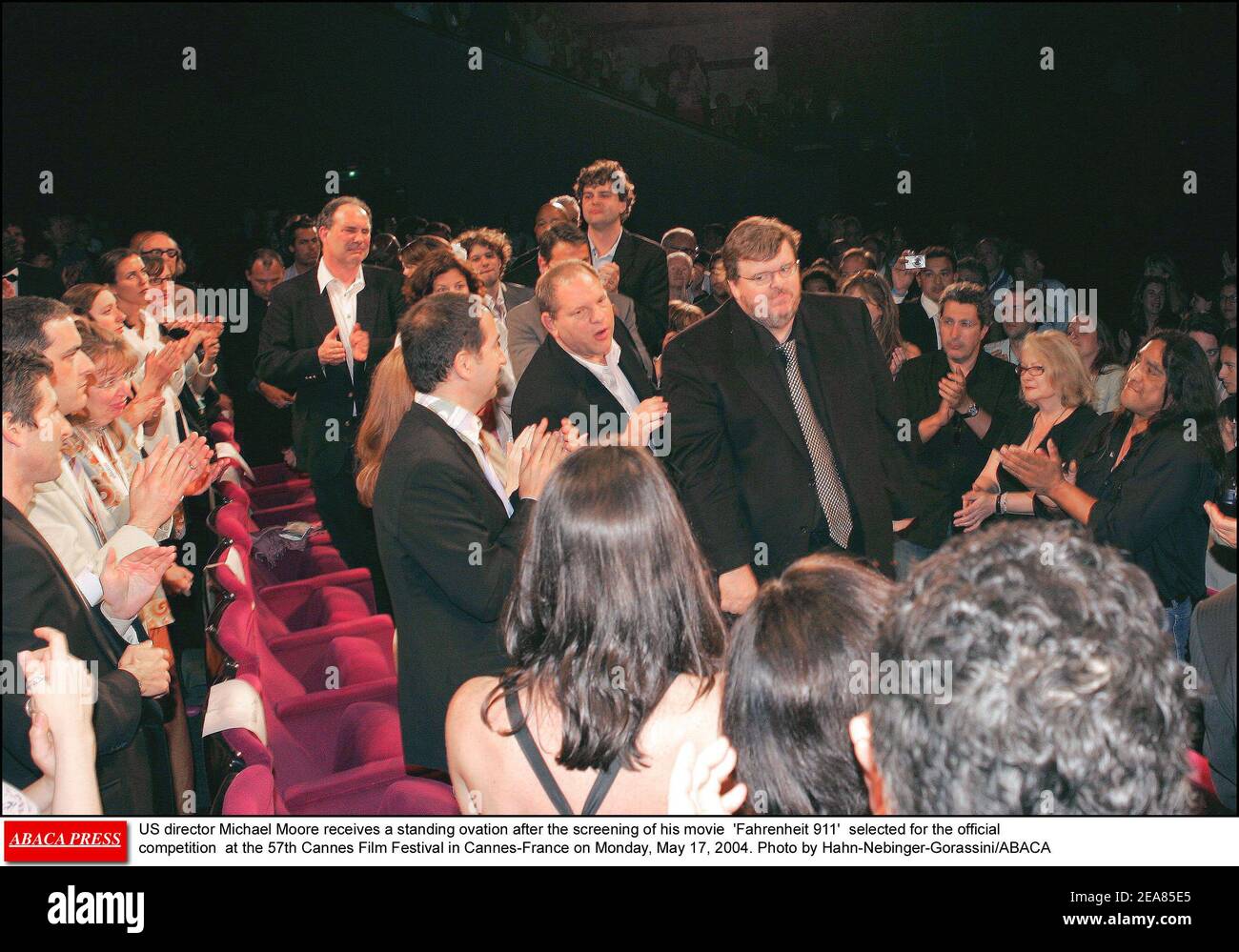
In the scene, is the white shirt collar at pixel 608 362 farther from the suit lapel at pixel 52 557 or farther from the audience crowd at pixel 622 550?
the suit lapel at pixel 52 557

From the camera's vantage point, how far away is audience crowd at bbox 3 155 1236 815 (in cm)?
84

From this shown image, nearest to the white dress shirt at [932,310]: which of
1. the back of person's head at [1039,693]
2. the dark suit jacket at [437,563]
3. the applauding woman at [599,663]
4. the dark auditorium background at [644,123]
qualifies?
the dark auditorium background at [644,123]

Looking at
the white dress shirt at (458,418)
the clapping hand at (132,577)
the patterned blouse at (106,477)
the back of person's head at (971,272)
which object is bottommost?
the clapping hand at (132,577)

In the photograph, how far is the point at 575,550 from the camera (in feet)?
4.91

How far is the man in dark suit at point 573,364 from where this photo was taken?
9.46 ft

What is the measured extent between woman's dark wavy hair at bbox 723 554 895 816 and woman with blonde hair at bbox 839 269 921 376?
2.91 meters

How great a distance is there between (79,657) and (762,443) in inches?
64.9

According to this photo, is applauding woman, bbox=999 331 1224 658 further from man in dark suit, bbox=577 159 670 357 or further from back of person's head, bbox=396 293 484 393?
man in dark suit, bbox=577 159 670 357

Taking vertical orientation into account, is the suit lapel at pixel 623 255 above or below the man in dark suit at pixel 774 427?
above

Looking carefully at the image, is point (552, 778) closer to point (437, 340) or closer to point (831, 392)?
point (437, 340)

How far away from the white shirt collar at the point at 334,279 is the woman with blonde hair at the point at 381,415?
1426 millimetres

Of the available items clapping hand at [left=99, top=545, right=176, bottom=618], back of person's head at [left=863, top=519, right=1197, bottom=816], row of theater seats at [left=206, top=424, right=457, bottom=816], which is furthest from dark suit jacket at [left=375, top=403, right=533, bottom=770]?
back of person's head at [left=863, top=519, right=1197, bottom=816]

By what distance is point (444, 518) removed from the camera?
2043 mm

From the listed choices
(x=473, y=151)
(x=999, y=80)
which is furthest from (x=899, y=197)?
(x=473, y=151)
